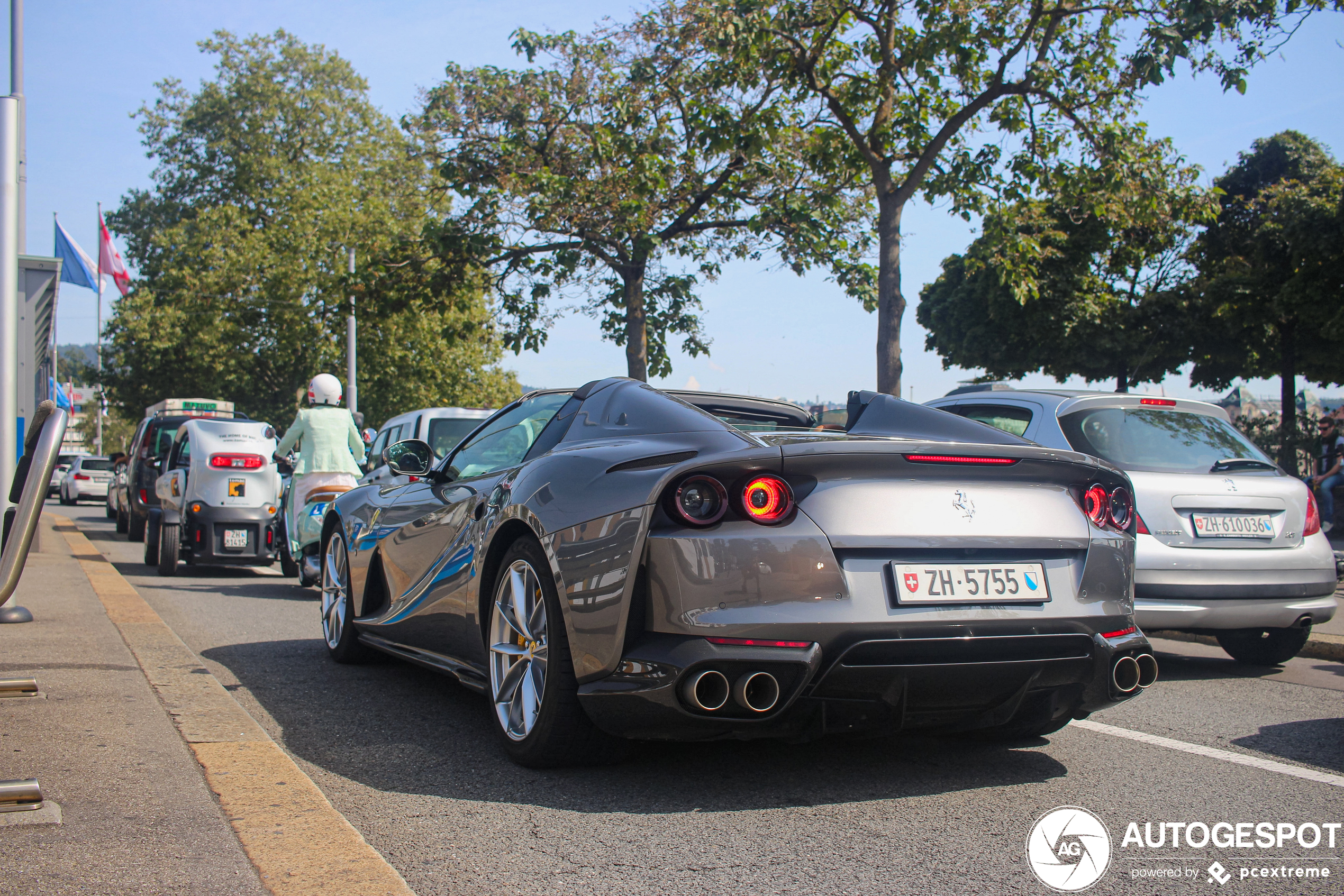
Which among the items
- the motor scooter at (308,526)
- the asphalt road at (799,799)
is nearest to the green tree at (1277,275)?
the motor scooter at (308,526)

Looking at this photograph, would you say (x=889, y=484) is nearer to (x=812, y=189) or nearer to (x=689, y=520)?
(x=689, y=520)

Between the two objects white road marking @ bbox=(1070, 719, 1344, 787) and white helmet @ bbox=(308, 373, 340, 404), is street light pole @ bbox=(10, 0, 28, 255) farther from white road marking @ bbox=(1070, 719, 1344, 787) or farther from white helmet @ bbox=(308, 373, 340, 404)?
white road marking @ bbox=(1070, 719, 1344, 787)

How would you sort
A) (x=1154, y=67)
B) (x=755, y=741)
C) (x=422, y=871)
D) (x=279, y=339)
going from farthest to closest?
1. (x=279, y=339)
2. (x=1154, y=67)
3. (x=755, y=741)
4. (x=422, y=871)

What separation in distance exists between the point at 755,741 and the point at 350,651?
8.48ft

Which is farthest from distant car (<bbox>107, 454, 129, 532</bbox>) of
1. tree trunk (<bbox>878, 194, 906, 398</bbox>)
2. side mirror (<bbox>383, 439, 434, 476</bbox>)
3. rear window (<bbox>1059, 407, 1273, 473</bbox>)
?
rear window (<bbox>1059, 407, 1273, 473</bbox>)

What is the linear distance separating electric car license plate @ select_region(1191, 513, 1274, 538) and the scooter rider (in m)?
6.27

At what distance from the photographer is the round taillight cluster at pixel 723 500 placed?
340 centimetres

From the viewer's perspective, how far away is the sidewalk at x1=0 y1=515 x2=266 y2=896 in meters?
2.70

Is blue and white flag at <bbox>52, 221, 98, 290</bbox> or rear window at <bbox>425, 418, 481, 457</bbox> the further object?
blue and white flag at <bbox>52, 221, 98, 290</bbox>

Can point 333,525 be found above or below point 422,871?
above

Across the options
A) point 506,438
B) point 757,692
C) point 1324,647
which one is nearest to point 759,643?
point 757,692

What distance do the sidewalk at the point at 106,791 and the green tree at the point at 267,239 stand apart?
78.6 feet

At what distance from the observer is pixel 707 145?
16.7 metres

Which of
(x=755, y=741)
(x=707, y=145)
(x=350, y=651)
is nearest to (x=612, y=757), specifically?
(x=755, y=741)
